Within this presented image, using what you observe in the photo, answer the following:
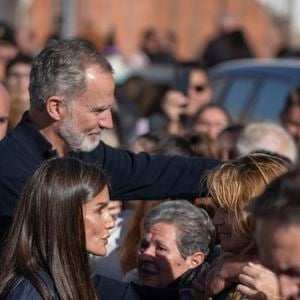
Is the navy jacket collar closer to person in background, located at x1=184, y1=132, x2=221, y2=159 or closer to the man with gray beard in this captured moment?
the man with gray beard

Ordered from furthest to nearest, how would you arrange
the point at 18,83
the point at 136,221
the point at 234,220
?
the point at 18,83 < the point at 136,221 < the point at 234,220

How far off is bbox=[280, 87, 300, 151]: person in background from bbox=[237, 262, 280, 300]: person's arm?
4963 millimetres

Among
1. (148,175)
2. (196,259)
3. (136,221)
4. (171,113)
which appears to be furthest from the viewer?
(171,113)

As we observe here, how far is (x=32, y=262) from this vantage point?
4066 millimetres

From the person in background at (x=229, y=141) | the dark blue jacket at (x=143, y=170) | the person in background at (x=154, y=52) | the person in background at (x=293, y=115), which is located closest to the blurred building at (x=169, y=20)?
the person in background at (x=154, y=52)

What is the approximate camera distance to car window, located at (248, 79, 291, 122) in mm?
10124

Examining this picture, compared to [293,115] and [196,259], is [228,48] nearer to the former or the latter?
[293,115]

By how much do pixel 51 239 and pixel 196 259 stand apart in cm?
86

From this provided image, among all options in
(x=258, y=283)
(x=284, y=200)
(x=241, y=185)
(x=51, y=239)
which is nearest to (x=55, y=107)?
(x=51, y=239)

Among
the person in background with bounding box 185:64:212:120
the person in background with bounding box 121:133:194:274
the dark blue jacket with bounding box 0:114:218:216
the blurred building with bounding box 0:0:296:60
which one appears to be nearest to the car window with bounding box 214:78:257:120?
the person in background with bounding box 185:64:212:120

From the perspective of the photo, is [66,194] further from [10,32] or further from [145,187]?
[10,32]

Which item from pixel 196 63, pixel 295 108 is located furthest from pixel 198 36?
pixel 295 108

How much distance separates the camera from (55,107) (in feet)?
16.6

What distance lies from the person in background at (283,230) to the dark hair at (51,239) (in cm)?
129
